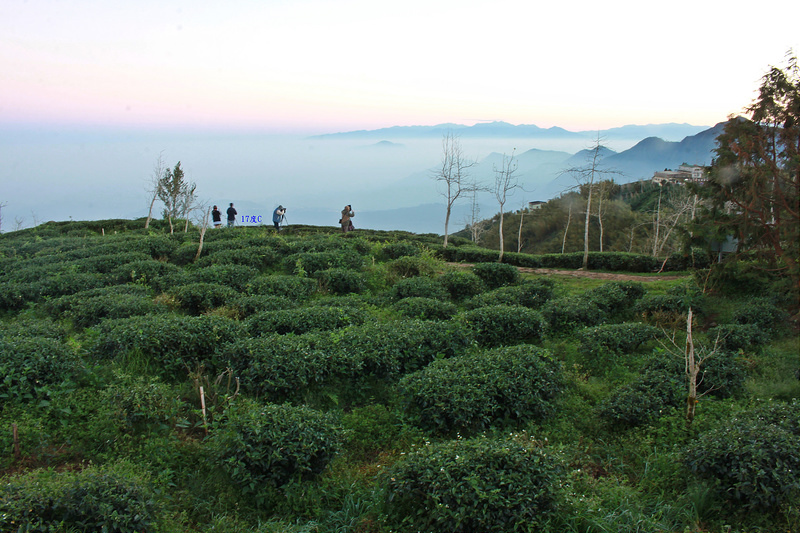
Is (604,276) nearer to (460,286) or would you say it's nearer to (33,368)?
(460,286)

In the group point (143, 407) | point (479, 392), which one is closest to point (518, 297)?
point (479, 392)

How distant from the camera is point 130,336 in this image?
23.7 feet

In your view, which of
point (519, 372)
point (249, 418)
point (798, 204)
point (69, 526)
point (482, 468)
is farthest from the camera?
point (798, 204)

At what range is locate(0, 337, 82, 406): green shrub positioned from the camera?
6.02 m

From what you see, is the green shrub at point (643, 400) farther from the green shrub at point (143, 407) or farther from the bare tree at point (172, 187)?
the bare tree at point (172, 187)

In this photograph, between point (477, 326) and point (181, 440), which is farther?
point (477, 326)

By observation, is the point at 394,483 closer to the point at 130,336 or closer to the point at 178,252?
the point at 130,336

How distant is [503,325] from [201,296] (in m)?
6.19

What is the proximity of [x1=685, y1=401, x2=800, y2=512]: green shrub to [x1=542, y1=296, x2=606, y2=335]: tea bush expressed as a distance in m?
4.46

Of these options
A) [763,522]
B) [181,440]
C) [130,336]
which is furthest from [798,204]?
[130,336]

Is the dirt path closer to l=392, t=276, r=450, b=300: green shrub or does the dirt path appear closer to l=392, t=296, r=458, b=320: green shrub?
l=392, t=276, r=450, b=300: green shrub

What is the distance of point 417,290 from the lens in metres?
11.0

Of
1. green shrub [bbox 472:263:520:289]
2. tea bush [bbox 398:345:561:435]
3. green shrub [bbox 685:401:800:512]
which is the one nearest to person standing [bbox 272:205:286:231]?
green shrub [bbox 472:263:520:289]

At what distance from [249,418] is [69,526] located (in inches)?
67.6
